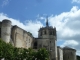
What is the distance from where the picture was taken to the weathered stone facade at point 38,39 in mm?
49775

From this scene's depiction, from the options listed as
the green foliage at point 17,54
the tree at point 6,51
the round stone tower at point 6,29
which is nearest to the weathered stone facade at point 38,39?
the round stone tower at point 6,29

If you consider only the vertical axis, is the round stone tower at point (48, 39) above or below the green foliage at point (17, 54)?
above

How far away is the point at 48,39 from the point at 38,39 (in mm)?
3114

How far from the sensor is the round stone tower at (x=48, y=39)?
6336 cm

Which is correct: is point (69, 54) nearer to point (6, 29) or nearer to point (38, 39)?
point (38, 39)

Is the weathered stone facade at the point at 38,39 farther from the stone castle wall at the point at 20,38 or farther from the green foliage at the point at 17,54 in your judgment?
the green foliage at the point at 17,54

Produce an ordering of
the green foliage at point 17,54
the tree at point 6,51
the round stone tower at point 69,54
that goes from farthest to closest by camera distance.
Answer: the round stone tower at point 69,54 → the green foliage at point 17,54 → the tree at point 6,51

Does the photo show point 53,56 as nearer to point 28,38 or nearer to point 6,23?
point 28,38

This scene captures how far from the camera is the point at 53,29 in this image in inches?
2638

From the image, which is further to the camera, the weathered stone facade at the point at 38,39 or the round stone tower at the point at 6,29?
the weathered stone facade at the point at 38,39

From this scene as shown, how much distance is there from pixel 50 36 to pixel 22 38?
10457mm

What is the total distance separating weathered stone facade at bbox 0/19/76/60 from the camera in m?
49.8

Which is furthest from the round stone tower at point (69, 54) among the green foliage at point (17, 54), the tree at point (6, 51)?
the tree at point (6, 51)

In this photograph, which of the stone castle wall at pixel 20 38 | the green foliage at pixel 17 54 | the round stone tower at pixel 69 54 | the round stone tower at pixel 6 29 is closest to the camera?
the green foliage at pixel 17 54
